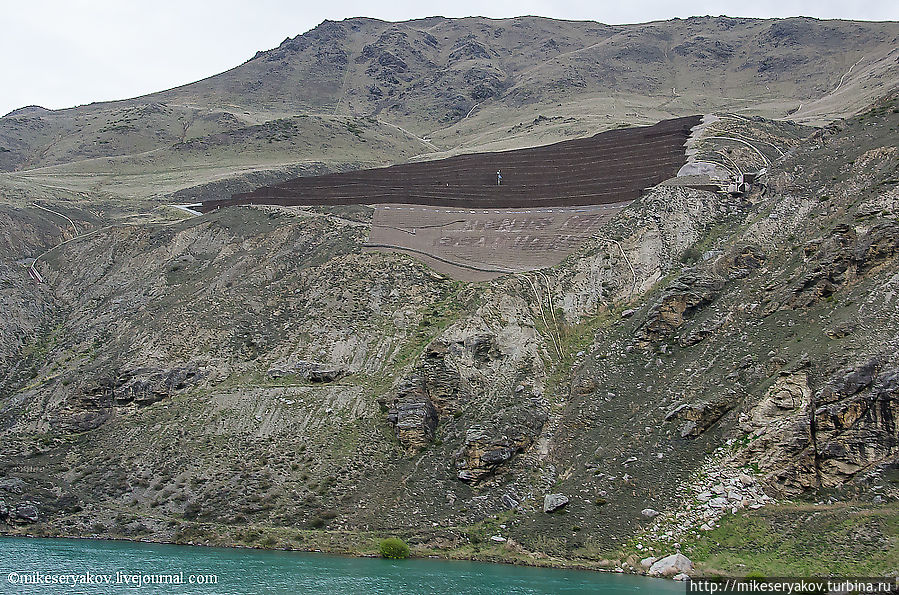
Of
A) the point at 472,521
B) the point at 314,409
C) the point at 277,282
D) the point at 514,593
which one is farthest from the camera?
the point at 277,282

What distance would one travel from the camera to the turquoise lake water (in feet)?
110

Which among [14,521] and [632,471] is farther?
[14,521]

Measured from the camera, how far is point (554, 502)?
39000 mm

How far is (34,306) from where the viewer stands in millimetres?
67500

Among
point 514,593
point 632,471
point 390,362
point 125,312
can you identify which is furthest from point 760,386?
point 125,312

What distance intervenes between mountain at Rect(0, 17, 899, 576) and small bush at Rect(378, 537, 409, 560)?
4.53 feet

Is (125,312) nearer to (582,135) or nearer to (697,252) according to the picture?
(697,252)

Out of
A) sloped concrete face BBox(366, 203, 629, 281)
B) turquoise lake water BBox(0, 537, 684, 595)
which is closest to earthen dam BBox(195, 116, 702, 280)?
sloped concrete face BBox(366, 203, 629, 281)

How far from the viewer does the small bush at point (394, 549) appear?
3903cm

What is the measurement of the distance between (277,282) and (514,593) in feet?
117

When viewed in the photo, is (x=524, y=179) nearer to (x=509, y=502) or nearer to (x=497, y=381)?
(x=497, y=381)

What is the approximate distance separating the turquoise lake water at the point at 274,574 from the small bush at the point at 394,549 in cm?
49

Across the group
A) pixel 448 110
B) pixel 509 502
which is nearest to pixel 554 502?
pixel 509 502

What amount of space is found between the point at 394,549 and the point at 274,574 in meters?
5.90
